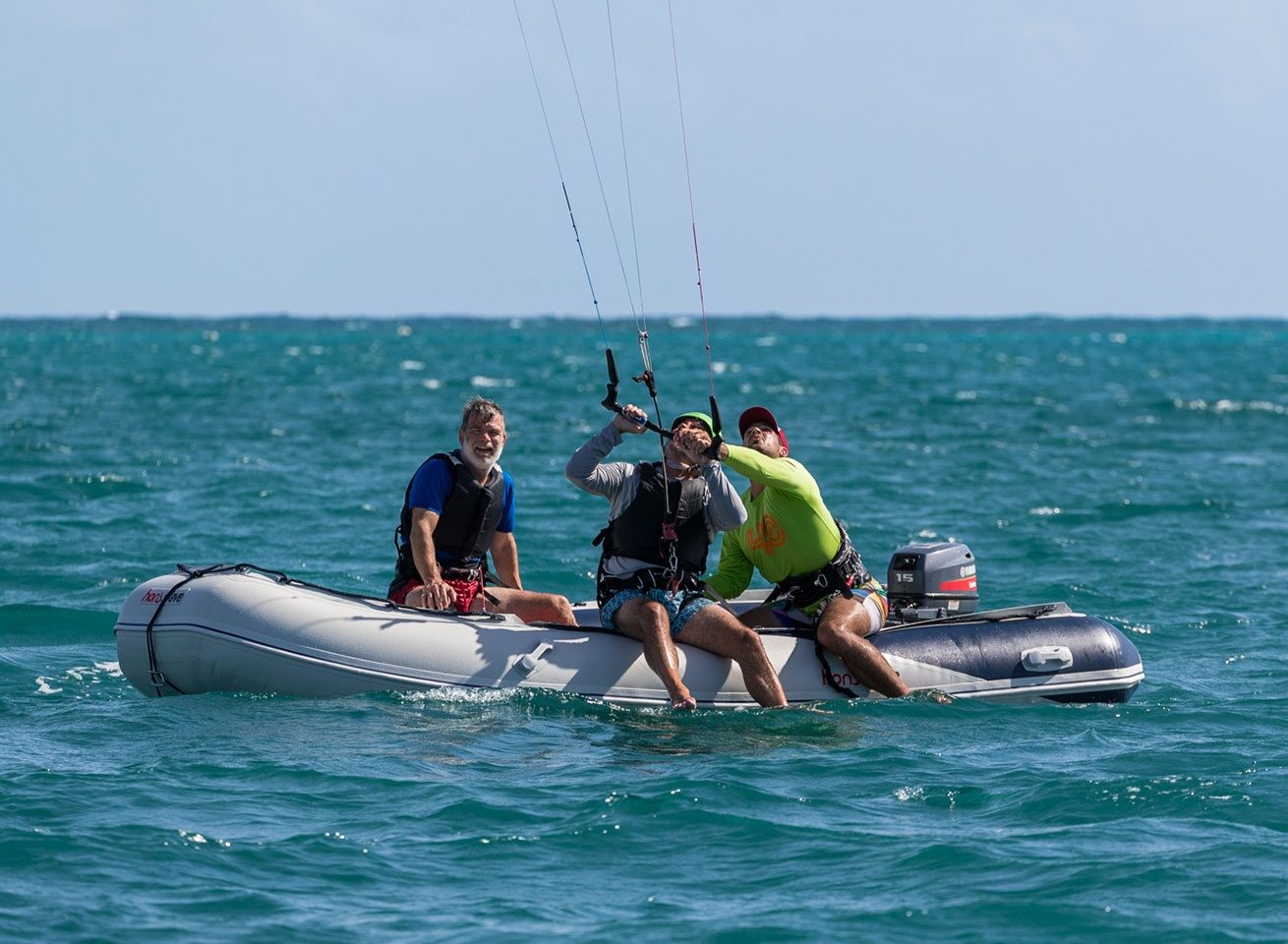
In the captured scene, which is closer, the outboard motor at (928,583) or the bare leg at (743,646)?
the bare leg at (743,646)

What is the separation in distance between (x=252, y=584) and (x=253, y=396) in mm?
28753

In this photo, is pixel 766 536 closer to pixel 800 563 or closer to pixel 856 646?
pixel 800 563

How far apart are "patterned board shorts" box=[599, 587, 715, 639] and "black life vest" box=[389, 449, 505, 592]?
73 centimetres

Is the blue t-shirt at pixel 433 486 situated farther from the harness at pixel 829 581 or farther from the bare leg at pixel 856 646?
the bare leg at pixel 856 646

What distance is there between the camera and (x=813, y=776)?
6.90m

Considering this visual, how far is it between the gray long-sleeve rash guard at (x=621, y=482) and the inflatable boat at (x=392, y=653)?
680 millimetres

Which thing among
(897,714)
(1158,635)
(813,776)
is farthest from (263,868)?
(1158,635)

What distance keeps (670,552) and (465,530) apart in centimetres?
102

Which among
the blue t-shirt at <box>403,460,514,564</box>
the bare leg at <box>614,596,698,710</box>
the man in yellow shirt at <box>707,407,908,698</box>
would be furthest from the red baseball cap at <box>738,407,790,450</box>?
the blue t-shirt at <box>403,460,514,564</box>

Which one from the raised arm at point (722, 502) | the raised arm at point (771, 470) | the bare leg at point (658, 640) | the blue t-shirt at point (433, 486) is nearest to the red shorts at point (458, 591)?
the blue t-shirt at point (433, 486)

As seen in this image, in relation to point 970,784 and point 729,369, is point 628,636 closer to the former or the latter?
point 970,784

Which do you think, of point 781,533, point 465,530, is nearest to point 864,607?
point 781,533

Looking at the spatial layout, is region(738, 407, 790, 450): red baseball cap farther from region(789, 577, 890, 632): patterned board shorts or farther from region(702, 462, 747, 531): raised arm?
region(789, 577, 890, 632): patterned board shorts

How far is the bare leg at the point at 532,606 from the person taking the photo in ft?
27.8
